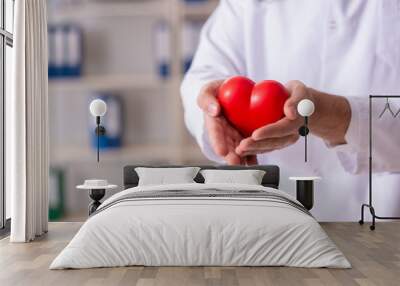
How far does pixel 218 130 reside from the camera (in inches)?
216

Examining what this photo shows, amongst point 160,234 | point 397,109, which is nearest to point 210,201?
point 160,234

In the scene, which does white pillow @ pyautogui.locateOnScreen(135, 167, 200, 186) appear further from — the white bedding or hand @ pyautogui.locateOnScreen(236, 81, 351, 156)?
the white bedding

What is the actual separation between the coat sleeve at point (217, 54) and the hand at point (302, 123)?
15.2 inches

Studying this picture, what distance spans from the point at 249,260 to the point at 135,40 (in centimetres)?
262

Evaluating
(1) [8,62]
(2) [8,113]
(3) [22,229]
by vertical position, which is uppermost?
(1) [8,62]

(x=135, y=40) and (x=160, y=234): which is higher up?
(x=135, y=40)

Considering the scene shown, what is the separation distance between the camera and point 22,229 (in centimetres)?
495

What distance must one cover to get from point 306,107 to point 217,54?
945 millimetres

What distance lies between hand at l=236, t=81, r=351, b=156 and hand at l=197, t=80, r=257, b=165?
0.21ft

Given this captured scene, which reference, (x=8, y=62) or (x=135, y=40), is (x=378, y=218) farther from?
(x=8, y=62)

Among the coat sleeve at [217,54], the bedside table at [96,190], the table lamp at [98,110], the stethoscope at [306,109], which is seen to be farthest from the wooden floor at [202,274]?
the coat sleeve at [217,54]

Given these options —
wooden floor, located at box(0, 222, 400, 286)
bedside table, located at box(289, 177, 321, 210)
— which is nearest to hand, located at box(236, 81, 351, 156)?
A: bedside table, located at box(289, 177, 321, 210)

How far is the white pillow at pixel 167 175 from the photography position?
545 cm

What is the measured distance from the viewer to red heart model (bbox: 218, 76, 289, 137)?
17.5 feet
